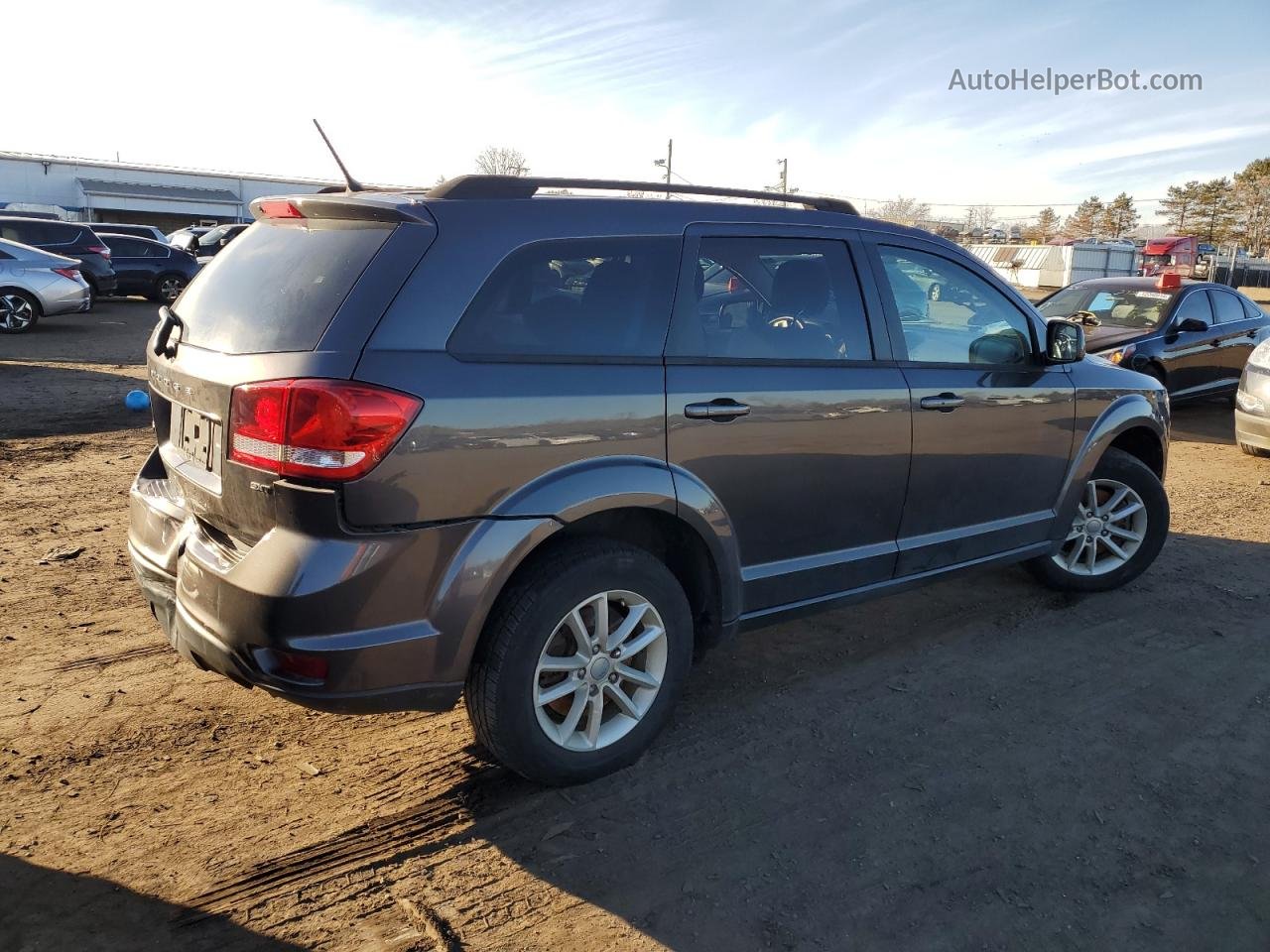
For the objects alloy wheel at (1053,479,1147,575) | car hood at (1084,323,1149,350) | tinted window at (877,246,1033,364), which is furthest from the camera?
car hood at (1084,323,1149,350)

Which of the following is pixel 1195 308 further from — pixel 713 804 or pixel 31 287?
pixel 31 287

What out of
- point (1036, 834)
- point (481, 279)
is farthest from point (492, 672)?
point (1036, 834)

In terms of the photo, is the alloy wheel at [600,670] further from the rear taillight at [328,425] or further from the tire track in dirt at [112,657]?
the tire track in dirt at [112,657]

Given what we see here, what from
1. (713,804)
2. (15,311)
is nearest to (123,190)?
(15,311)

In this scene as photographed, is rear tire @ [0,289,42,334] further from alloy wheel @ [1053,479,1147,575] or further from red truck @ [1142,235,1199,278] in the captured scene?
red truck @ [1142,235,1199,278]

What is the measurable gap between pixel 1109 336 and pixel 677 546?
8976 millimetres

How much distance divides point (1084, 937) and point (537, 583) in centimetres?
184

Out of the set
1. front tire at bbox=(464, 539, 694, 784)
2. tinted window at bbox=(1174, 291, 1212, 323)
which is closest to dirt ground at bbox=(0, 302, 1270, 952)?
front tire at bbox=(464, 539, 694, 784)

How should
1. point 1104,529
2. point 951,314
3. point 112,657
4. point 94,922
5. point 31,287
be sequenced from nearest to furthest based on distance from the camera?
1. point 94,922
2. point 112,657
3. point 951,314
4. point 1104,529
5. point 31,287

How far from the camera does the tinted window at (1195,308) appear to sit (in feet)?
35.2

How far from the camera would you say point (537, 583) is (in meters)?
2.97

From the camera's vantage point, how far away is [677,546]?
11.4 ft

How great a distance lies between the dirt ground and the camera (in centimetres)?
261

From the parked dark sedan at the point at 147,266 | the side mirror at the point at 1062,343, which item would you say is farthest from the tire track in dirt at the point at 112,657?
the parked dark sedan at the point at 147,266
